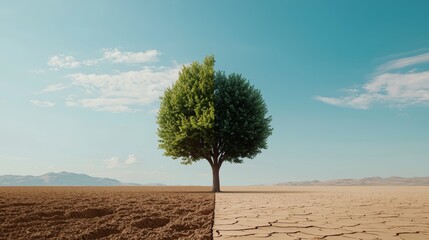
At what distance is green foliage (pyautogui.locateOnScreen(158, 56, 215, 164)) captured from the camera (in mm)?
23922

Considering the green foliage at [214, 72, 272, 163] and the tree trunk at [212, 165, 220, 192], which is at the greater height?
the green foliage at [214, 72, 272, 163]

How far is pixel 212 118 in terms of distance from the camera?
23406 millimetres

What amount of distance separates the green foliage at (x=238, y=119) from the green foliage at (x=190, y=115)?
915mm

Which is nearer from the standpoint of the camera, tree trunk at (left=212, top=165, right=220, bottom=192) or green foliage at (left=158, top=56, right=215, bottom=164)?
green foliage at (left=158, top=56, right=215, bottom=164)

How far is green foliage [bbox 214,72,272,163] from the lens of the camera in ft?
80.6

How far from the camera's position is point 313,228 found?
656cm

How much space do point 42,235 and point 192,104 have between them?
61.0 ft

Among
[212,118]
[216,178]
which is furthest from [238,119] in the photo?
[216,178]

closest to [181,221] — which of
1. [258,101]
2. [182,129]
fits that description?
[182,129]

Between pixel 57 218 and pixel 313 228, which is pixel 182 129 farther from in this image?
pixel 313 228

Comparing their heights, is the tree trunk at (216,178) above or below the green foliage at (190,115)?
below

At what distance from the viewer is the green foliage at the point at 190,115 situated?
23.9m

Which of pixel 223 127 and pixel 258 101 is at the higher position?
pixel 258 101

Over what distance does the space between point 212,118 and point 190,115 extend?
2185mm
